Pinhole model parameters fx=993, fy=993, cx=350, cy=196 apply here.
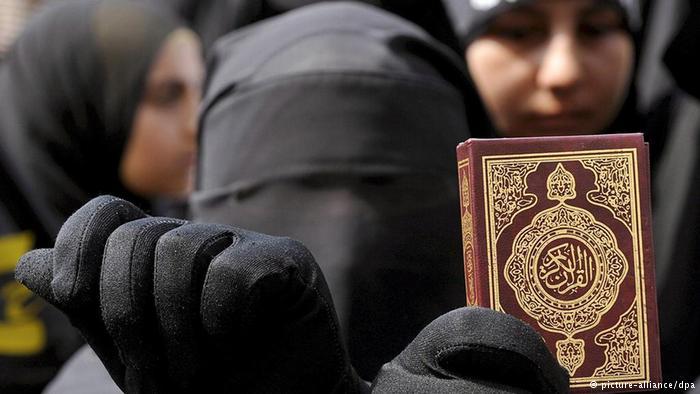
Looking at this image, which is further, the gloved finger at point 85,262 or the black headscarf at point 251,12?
the black headscarf at point 251,12

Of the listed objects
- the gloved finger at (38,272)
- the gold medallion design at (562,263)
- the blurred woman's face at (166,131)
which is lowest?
the blurred woman's face at (166,131)

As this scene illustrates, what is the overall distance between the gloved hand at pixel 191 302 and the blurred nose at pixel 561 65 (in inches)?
22.5

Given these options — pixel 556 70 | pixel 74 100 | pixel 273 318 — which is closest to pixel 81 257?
pixel 273 318

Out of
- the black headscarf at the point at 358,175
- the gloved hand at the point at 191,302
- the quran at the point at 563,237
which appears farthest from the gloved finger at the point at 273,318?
the black headscarf at the point at 358,175

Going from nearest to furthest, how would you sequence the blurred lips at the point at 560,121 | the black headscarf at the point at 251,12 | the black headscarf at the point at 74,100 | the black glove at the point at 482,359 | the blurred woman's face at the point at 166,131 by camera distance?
the black glove at the point at 482,359
the blurred lips at the point at 560,121
the black headscarf at the point at 251,12
the blurred woman's face at the point at 166,131
the black headscarf at the point at 74,100

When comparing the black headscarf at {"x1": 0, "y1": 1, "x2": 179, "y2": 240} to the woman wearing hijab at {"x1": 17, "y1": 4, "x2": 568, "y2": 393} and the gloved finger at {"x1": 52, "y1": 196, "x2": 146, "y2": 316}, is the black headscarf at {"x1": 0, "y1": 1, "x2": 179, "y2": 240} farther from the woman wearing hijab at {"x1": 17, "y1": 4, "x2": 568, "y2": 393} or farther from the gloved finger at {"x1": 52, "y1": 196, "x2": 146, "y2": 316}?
the gloved finger at {"x1": 52, "y1": 196, "x2": 146, "y2": 316}

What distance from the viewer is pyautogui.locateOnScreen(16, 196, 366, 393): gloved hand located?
75 centimetres

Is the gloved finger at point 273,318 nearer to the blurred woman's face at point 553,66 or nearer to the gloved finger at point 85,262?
the gloved finger at point 85,262

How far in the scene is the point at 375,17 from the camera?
1384 millimetres

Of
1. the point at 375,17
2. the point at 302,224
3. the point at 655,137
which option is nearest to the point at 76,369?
the point at 302,224

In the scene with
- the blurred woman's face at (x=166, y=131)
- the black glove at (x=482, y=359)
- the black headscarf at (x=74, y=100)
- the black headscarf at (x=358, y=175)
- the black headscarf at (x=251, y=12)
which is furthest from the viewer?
the black headscarf at (x=74, y=100)

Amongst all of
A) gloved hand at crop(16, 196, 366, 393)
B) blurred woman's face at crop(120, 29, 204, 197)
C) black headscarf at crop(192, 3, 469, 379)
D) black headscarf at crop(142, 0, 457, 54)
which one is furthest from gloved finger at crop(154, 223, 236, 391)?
blurred woman's face at crop(120, 29, 204, 197)

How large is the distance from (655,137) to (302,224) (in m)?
0.94

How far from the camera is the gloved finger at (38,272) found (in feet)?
2.65
